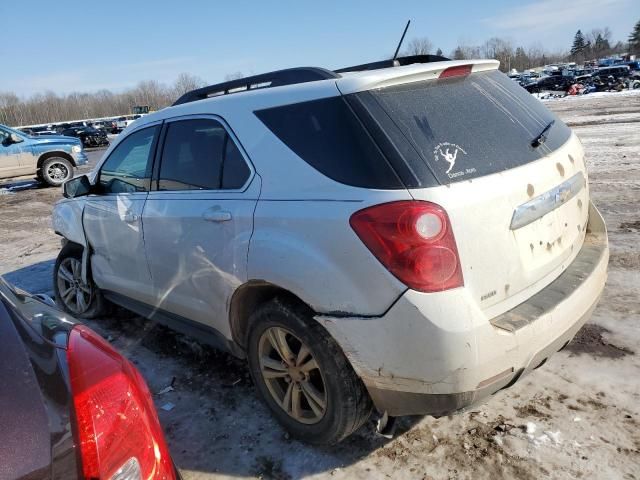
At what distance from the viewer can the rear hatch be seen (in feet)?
7.11

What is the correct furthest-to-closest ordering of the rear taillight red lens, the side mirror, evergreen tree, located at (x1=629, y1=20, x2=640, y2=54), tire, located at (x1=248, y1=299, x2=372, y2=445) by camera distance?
evergreen tree, located at (x1=629, y1=20, x2=640, y2=54)
the side mirror
the rear taillight red lens
tire, located at (x1=248, y1=299, x2=372, y2=445)

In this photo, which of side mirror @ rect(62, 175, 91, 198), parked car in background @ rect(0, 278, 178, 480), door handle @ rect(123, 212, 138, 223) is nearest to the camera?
parked car in background @ rect(0, 278, 178, 480)

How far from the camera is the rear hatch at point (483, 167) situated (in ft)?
7.11

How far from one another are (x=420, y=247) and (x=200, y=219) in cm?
143

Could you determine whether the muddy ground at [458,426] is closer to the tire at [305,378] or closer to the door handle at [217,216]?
the tire at [305,378]

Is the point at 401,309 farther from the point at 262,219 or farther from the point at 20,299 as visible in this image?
the point at 20,299

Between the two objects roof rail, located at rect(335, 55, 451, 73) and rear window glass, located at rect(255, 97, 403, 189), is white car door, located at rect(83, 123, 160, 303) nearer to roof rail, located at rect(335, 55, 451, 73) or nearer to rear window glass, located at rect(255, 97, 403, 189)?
rear window glass, located at rect(255, 97, 403, 189)

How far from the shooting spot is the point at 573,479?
2348mm

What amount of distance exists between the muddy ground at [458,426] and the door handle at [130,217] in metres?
1.10

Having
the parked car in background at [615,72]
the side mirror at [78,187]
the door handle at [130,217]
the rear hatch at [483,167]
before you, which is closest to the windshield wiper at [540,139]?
the rear hatch at [483,167]

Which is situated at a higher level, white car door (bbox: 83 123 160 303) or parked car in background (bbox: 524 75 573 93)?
parked car in background (bbox: 524 75 573 93)

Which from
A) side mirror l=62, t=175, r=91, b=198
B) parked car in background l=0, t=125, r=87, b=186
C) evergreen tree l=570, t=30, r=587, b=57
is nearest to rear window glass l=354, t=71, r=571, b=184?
side mirror l=62, t=175, r=91, b=198

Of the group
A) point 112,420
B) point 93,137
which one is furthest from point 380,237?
point 93,137

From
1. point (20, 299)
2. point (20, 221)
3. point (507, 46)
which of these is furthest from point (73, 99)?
point (20, 299)
